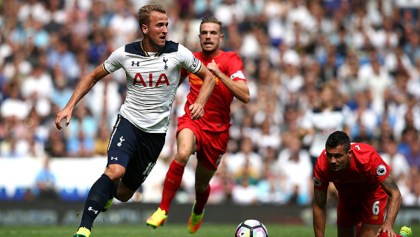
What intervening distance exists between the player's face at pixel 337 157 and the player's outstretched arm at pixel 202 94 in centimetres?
153

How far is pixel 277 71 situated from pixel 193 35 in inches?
87.5

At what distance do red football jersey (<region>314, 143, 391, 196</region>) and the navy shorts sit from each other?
200cm

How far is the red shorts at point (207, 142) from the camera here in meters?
13.7

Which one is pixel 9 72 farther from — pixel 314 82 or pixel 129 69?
pixel 129 69

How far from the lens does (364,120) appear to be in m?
22.2

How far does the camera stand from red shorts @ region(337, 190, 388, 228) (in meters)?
12.5

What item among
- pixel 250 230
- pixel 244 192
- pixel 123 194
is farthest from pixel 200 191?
pixel 244 192

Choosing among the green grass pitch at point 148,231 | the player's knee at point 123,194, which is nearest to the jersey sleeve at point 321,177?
the player's knee at point 123,194

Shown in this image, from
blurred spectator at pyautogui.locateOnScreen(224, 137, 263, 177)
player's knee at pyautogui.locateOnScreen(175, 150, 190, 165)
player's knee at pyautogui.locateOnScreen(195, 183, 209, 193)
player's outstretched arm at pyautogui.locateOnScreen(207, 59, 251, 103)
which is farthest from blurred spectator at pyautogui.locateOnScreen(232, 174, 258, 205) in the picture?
player's knee at pyautogui.locateOnScreen(175, 150, 190, 165)

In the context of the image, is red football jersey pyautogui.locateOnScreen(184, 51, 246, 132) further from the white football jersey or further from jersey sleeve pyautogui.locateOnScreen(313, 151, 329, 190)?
jersey sleeve pyautogui.locateOnScreen(313, 151, 329, 190)

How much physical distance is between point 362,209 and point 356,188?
39 centimetres

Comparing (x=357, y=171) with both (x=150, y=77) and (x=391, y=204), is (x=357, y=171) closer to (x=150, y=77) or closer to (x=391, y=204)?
(x=391, y=204)

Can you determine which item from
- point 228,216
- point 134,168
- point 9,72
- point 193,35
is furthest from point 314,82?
point 134,168

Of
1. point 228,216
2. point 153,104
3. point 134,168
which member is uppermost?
point 153,104
